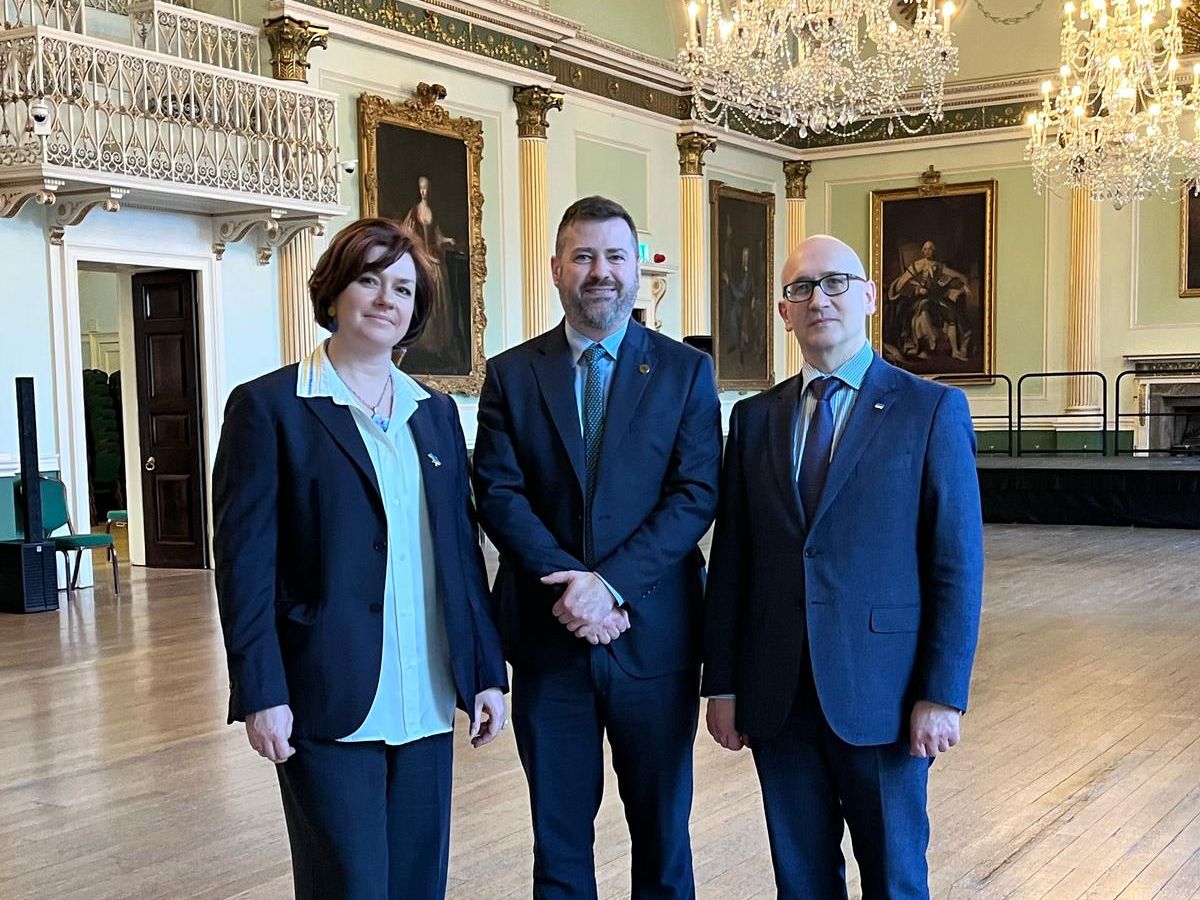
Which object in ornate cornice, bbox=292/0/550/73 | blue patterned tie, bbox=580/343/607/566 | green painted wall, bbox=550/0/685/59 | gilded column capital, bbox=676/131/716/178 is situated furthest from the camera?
gilded column capital, bbox=676/131/716/178

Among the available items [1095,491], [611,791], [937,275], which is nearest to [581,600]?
[611,791]

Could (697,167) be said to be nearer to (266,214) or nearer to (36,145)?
(266,214)

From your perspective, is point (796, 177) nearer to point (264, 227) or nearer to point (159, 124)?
point (264, 227)

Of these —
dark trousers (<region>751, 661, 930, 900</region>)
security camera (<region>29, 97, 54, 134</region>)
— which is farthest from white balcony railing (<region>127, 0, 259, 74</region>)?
dark trousers (<region>751, 661, 930, 900</region>)

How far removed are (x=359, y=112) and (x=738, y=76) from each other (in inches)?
139

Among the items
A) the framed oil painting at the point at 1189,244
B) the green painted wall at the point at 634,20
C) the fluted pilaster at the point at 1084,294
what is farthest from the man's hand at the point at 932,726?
the framed oil painting at the point at 1189,244

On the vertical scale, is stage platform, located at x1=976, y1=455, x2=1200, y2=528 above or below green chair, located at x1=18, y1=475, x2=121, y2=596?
below

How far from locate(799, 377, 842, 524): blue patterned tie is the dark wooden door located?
9395 millimetres

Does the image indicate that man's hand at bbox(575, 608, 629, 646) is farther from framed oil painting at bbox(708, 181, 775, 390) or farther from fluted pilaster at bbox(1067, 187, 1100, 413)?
fluted pilaster at bbox(1067, 187, 1100, 413)

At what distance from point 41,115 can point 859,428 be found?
7967mm

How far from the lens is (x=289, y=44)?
11.2 m

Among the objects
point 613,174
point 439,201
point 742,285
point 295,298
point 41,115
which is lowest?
point 295,298

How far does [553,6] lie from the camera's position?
577 inches

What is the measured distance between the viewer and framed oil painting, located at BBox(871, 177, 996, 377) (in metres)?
18.1
